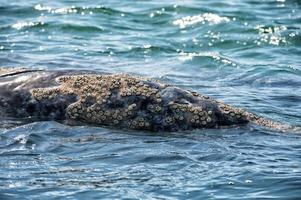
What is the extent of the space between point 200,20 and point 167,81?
4.47 meters

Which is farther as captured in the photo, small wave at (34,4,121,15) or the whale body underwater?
small wave at (34,4,121,15)

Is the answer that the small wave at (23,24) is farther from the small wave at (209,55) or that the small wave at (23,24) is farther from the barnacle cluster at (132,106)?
the barnacle cluster at (132,106)

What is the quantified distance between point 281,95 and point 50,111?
9.92 feet

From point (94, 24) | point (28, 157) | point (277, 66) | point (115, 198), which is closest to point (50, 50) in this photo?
point (94, 24)

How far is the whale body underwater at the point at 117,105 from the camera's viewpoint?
7613 millimetres

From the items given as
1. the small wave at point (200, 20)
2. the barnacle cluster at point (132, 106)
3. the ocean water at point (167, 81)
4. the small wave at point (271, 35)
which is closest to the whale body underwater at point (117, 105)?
the barnacle cluster at point (132, 106)

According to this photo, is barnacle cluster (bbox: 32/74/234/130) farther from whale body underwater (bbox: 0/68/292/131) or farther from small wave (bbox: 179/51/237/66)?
small wave (bbox: 179/51/237/66)

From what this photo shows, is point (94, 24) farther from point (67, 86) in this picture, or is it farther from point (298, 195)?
point (298, 195)

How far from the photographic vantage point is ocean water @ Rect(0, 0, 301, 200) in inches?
239

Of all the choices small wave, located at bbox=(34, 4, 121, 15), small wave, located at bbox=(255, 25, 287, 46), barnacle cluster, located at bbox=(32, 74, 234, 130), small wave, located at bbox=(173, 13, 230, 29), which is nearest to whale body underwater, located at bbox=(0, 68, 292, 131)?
barnacle cluster, located at bbox=(32, 74, 234, 130)

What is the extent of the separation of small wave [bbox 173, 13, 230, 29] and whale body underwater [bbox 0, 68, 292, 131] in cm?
673

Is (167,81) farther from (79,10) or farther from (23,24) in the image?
(79,10)

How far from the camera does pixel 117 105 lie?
7699 mm

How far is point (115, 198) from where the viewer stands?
229 inches
